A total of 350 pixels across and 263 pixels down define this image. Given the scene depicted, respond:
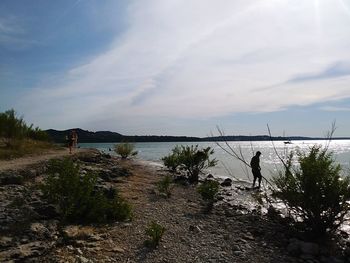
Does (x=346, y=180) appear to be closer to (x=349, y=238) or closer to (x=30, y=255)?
(x=349, y=238)

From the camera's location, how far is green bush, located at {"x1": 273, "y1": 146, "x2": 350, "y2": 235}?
879 centimetres

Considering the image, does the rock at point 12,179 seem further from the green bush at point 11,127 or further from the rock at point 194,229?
the green bush at point 11,127

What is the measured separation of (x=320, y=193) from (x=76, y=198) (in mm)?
5569

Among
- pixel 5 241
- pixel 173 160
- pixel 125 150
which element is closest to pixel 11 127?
pixel 173 160

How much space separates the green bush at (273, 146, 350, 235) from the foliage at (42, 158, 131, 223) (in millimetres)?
4217

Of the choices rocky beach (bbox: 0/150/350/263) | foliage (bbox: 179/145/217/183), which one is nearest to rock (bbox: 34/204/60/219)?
rocky beach (bbox: 0/150/350/263)

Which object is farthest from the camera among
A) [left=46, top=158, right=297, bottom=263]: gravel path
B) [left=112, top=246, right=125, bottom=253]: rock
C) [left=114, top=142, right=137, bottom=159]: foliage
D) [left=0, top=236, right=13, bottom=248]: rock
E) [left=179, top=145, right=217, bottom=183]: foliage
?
[left=114, top=142, right=137, bottom=159]: foliage

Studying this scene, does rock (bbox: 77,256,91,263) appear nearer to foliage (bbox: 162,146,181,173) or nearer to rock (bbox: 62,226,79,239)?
rock (bbox: 62,226,79,239)

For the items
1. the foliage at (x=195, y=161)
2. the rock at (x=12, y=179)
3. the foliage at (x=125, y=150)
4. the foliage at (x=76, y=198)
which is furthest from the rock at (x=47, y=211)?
the foliage at (x=125, y=150)

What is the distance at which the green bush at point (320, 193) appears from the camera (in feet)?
28.8

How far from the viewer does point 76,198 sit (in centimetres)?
815

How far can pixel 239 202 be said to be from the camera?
49.9 ft

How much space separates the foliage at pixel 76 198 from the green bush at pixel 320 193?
166 inches

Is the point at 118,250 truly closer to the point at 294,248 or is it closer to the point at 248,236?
the point at 248,236
